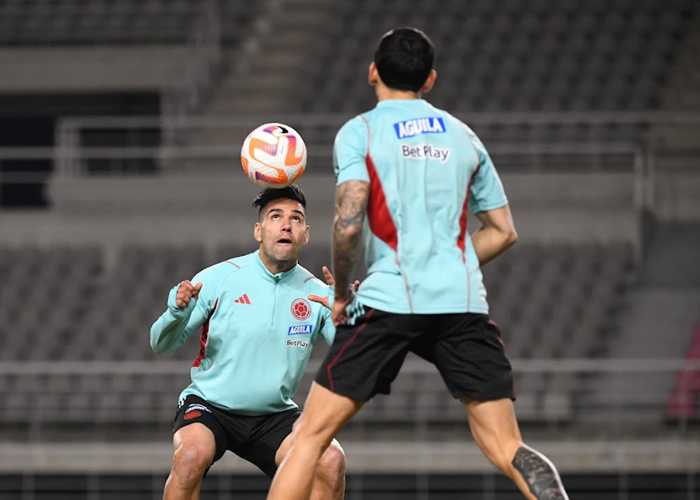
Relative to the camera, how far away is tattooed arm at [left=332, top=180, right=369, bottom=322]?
4.89 metres

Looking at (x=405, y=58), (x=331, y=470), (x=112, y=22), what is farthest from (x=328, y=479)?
(x=112, y=22)

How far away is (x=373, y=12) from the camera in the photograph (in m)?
17.7

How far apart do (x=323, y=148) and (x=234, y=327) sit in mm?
10011

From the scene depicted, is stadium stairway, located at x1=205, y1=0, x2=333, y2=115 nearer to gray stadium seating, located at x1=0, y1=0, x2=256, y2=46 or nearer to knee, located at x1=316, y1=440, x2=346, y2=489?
gray stadium seating, located at x1=0, y1=0, x2=256, y2=46

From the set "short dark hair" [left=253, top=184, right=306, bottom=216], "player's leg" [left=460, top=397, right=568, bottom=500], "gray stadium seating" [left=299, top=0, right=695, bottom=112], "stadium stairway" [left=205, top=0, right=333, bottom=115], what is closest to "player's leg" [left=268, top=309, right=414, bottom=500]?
"player's leg" [left=460, top=397, right=568, bottom=500]

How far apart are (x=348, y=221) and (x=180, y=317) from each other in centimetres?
131

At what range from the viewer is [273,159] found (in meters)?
6.28

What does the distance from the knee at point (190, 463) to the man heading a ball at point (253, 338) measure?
0.05 meters

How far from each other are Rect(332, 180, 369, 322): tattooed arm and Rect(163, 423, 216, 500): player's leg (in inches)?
49.4

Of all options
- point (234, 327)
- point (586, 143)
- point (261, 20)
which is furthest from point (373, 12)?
point (234, 327)

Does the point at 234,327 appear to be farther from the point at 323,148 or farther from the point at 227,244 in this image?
the point at 323,148

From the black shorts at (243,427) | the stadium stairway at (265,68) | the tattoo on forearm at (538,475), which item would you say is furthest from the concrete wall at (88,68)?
the tattoo on forearm at (538,475)

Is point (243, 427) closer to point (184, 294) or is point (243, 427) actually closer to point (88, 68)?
point (184, 294)

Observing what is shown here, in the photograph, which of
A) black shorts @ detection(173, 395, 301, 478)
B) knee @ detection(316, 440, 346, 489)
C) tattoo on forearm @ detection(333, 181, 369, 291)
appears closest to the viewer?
tattoo on forearm @ detection(333, 181, 369, 291)
